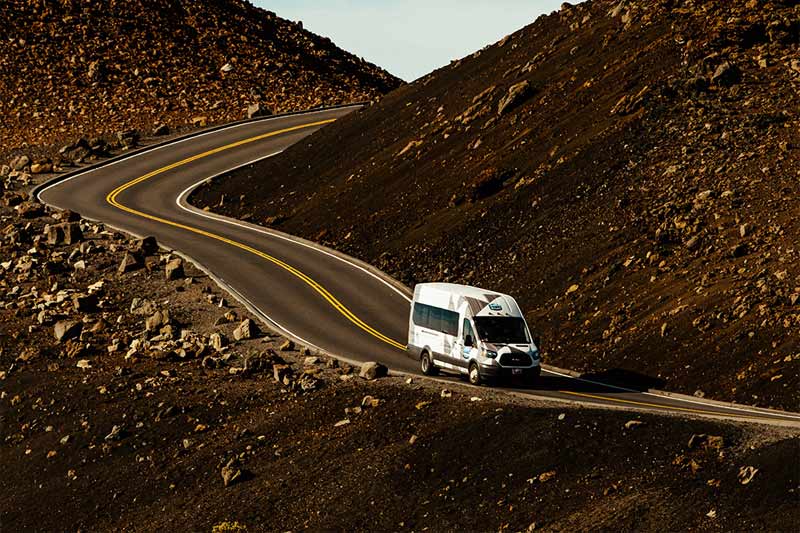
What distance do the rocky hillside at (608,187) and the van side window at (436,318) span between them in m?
6.36

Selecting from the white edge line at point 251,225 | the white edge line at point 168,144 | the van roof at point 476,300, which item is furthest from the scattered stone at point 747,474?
the white edge line at point 168,144

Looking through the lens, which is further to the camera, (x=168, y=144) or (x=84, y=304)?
(x=168, y=144)

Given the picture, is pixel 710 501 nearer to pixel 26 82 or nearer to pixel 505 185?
pixel 505 185

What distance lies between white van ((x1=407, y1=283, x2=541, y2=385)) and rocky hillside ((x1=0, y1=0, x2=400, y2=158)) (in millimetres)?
58030

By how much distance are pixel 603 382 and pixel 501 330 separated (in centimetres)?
465

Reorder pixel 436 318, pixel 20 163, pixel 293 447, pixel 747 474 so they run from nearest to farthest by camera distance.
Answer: pixel 747 474 → pixel 293 447 → pixel 436 318 → pixel 20 163

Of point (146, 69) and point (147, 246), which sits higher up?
point (146, 69)

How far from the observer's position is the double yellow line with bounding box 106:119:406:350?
48784mm

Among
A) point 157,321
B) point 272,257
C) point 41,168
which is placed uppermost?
point 41,168

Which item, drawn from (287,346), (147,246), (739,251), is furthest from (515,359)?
(147,246)

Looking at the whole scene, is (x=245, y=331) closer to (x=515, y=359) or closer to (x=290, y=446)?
(x=290, y=446)

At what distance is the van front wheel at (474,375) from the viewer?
36469 mm

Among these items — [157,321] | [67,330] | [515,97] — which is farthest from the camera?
[515,97]

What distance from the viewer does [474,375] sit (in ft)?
121
